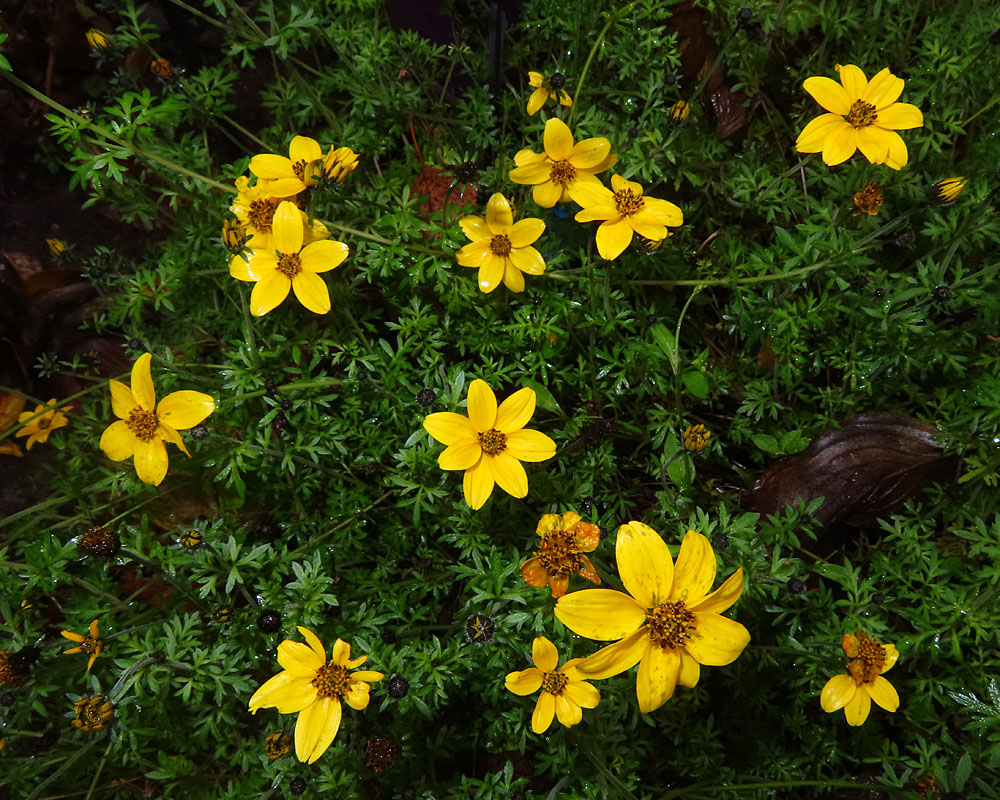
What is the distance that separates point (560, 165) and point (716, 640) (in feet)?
A: 5.22

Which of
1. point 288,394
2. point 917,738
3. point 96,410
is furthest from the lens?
point 96,410

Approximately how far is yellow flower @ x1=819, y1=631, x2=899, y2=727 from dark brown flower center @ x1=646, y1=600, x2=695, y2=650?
62 cm

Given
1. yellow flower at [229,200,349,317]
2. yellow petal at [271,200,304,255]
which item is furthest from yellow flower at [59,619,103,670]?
yellow petal at [271,200,304,255]

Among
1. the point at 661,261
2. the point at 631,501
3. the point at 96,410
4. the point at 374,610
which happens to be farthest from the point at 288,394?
the point at 661,261

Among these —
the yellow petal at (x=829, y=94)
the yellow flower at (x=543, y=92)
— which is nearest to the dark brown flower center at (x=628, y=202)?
the yellow flower at (x=543, y=92)

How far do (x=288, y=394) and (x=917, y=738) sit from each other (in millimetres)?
2418

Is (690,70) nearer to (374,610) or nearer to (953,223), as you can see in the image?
(953,223)

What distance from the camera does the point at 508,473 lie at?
1830 mm

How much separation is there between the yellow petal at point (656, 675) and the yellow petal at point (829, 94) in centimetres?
176

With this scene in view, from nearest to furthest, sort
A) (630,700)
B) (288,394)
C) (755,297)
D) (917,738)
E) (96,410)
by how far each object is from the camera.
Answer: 1. (630,700)
2. (917,738)
3. (288,394)
4. (755,297)
5. (96,410)

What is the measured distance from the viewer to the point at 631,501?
8.12 feet

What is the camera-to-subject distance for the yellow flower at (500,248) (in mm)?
2209

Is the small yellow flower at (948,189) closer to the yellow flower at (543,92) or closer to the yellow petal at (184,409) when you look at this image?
the yellow flower at (543,92)

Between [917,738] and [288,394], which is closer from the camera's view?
[917,738]
